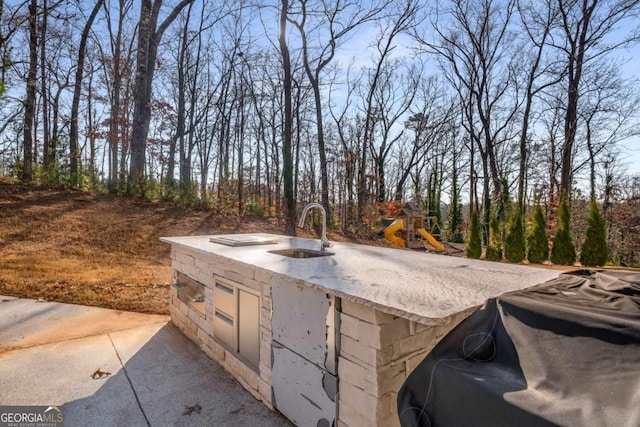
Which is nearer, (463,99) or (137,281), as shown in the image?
(137,281)

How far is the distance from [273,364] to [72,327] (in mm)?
2747

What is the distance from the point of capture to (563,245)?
8.39m

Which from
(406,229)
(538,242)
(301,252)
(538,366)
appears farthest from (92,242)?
(538,242)

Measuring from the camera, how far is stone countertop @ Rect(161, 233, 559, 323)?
130 centimetres

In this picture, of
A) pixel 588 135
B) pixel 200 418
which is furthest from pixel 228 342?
pixel 588 135

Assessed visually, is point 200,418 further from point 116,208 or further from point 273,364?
point 116,208

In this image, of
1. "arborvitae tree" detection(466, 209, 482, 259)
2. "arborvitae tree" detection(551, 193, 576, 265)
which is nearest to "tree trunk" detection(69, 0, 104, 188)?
"arborvitae tree" detection(466, 209, 482, 259)

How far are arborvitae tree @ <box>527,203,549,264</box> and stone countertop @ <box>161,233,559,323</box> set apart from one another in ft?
25.4

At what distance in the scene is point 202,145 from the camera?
1786cm

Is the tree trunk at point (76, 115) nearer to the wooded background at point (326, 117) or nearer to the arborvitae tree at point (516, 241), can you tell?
the wooded background at point (326, 117)

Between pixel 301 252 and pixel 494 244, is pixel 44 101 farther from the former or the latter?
pixel 494 244

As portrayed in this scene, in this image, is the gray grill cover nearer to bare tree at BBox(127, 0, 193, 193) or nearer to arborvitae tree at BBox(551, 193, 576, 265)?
arborvitae tree at BBox(551, 193, 576, 265)
